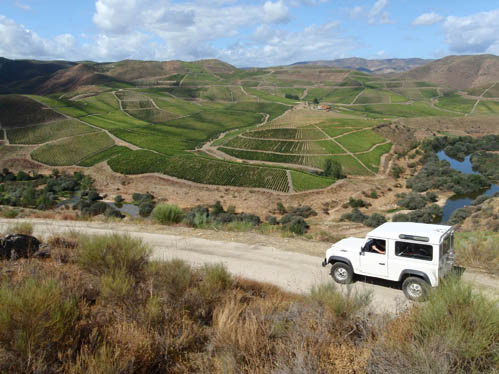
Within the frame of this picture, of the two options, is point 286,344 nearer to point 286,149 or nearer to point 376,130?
point 286,149

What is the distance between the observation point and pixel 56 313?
5.44 meters

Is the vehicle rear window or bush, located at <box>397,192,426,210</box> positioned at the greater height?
the vehicle rear window

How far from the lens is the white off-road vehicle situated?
32.2 ft

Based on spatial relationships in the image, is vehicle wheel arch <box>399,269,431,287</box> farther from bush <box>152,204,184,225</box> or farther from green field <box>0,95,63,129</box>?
green field <box>0,95,63,129</box>

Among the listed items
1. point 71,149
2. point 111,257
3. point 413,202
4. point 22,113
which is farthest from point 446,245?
point 22,113

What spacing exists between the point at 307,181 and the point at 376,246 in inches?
2441

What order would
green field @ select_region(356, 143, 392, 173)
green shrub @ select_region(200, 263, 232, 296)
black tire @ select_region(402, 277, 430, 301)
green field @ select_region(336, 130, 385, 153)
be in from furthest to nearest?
green field @ select_region(336, 130, 385, 153)
green field @ select_region(356, 143, 392, 173)
black tire @ select_region(402, 277, 430, 301)
green shrub @ select_region(200, 263, 232, 296)

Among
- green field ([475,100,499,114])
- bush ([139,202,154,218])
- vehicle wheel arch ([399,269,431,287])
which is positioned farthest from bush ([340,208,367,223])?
green field ([475,100,499,114])

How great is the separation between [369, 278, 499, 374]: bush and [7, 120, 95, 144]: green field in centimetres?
11215

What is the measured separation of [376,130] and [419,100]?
109 m

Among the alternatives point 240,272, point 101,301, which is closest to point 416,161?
point 240,272

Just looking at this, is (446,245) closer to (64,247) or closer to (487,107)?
(64,247)

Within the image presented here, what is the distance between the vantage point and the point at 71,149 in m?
94.2

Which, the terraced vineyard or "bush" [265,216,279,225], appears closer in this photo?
"bush" [265,216,279,225]
